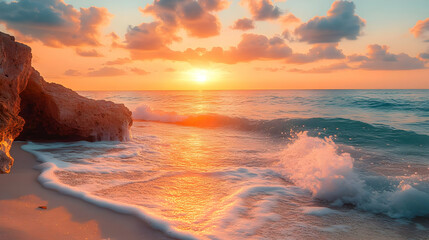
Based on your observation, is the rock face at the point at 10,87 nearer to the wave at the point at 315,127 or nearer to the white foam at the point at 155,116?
the wave at the point at 315,127

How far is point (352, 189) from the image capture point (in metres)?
3.95

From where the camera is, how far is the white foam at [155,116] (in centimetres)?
1496

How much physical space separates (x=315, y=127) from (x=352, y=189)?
8852 millimetres

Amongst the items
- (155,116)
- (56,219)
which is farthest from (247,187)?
(155,116)

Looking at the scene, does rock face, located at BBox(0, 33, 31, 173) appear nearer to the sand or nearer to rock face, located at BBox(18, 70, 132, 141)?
the sand

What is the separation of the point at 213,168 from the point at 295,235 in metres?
2.56

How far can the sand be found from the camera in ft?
7.94

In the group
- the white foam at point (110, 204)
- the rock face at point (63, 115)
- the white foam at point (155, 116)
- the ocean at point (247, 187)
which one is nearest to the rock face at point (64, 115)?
the rock face at point (63, 115)

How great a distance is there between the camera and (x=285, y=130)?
37.9ft

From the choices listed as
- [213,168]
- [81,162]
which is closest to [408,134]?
[213,168]

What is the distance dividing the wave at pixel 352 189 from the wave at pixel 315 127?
4.70 m

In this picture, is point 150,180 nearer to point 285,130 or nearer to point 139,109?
point 285,130

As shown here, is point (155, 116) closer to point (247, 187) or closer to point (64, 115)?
point (64, 115)

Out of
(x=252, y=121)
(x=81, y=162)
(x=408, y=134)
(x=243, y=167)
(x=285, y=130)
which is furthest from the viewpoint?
(x=252, y=121)
